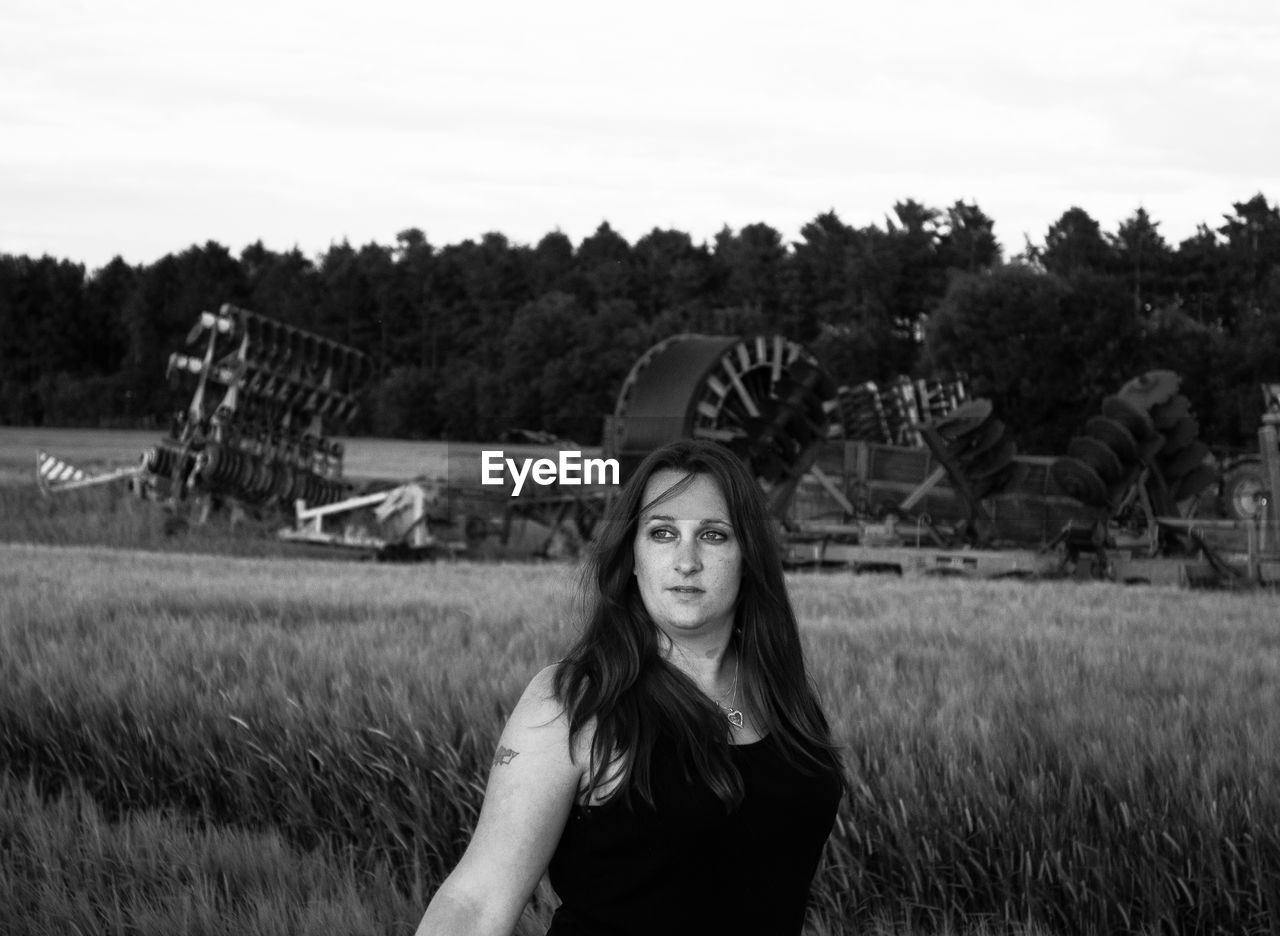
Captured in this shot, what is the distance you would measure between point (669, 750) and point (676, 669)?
15 centimetres

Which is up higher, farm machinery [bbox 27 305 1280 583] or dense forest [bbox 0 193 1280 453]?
dense forest [bbox 0 193 1280 453]

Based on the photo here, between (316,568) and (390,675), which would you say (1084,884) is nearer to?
(390,675)

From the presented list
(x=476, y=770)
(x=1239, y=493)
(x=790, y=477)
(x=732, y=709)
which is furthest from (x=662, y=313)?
(x=732, y=709)

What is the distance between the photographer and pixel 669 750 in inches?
104

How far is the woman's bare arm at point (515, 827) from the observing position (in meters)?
2.47

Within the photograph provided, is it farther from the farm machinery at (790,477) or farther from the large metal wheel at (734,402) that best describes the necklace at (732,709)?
the large metal wheel at (734,402)

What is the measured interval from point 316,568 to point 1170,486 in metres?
12.1

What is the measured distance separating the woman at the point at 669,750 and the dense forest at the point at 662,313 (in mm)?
41780

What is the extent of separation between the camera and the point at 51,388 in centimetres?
6481

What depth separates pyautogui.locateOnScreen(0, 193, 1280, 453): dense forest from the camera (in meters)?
45.0

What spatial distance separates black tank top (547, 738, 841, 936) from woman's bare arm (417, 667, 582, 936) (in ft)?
0.28

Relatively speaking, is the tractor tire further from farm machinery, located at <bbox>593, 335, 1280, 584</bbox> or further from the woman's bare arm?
the woman's bare arm

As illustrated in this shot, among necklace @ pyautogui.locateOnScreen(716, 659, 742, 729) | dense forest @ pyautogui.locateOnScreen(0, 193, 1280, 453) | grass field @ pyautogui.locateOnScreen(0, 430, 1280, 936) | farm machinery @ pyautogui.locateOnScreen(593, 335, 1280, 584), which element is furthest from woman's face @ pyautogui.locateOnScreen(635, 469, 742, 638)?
dense forest @ pyautogui.locateOnScreen(0, 193, 1280, 453)

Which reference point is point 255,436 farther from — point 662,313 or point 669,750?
point 662,313
